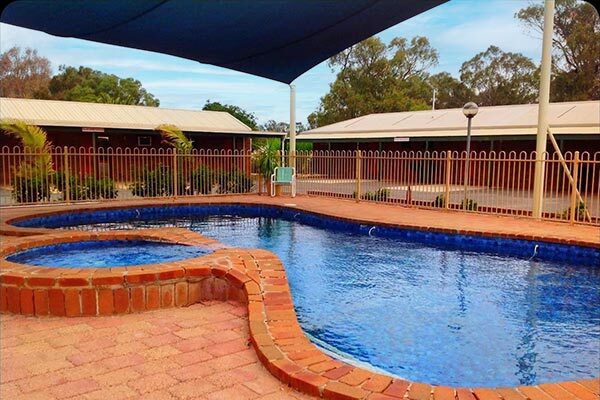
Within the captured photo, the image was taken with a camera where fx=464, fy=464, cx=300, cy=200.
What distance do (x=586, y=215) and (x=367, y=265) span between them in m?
5.06

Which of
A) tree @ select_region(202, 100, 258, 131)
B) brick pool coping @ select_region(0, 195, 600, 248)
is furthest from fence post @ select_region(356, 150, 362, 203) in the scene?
tree @ select_region(202, 100, 258, 131)

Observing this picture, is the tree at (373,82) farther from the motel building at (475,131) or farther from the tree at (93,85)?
the tree at (93,85)

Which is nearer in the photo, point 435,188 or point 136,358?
point 136,358

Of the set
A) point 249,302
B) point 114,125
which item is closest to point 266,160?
point 114,125

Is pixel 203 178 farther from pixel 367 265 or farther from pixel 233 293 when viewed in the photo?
pixel 233 293

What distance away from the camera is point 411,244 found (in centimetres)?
785

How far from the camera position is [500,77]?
37969 mm

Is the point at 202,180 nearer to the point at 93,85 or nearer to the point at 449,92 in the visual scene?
the point at 93,85

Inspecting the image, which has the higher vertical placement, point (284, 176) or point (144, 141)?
point (144, 141)

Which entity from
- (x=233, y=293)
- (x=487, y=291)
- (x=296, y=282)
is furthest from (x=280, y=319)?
(x=487, y=291)

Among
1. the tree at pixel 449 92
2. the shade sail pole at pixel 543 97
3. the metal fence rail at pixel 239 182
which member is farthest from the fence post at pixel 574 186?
the tree at pixel 449 92

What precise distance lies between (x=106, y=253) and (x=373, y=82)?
28593 mm

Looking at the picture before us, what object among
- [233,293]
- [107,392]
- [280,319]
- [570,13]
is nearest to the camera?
[107,392]

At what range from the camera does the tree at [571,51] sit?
25.4 meters
